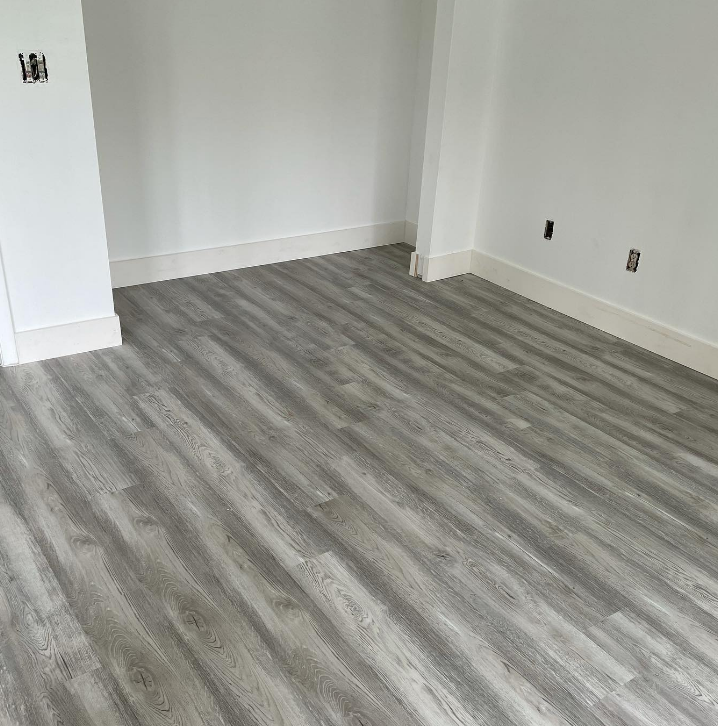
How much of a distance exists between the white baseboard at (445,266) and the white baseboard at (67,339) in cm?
185

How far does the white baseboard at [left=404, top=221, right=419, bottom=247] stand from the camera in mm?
4961

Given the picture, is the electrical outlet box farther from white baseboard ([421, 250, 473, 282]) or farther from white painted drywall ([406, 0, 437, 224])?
white painted drywall ([406, 0, 437, 224])

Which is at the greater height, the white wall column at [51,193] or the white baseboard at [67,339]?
the white wall column at [51,193]

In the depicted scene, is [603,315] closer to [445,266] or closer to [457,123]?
[445,266]

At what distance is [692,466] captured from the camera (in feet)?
8.93

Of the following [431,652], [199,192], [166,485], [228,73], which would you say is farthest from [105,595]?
[228,73]

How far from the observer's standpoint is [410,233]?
5.00 meters

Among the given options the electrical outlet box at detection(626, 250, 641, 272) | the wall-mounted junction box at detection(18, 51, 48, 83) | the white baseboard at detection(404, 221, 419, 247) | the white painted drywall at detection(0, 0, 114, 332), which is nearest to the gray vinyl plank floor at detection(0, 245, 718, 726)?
the white painted drywall at detection(0, 0, 114, 332)

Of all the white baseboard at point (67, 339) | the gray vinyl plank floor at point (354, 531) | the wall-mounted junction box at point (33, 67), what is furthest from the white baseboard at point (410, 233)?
the wall-mounted junction box at point (33, 67)

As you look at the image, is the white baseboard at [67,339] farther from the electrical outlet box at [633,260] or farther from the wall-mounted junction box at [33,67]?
the electrical outlet box at [633,260]

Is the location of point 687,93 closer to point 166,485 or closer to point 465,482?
point 465,482

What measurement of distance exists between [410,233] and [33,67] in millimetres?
2722

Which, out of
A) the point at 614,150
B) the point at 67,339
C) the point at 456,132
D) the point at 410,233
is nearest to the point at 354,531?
the point at 67,339

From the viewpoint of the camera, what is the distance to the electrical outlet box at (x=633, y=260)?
361 centimetres
